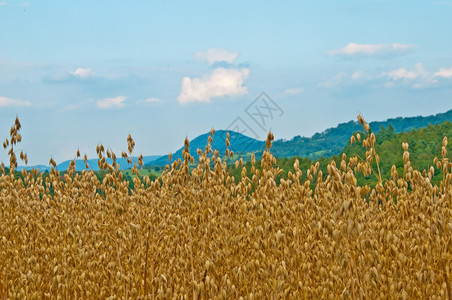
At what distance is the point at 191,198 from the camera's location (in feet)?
15.7

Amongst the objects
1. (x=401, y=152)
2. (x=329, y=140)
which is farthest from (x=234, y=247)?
(x=329, y=140)


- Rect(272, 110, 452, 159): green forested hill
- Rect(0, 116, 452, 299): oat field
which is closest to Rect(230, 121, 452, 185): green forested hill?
Rect(272, 110, 452, 159): green forested hill

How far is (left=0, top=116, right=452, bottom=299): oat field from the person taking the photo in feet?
9.42

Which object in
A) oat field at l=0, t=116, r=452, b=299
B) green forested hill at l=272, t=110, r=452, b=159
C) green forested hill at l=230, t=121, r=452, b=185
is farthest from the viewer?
green forested hill at l=272, t=110, r=452, b=159

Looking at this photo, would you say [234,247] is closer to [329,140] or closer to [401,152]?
[401,152]

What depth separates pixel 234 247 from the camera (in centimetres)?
361

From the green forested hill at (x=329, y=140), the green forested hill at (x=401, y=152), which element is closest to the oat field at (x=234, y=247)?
the green forested hill at (x=401, y=152)

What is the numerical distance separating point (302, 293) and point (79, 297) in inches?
68.0

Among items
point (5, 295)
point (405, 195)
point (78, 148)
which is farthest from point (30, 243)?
point (405, 195)

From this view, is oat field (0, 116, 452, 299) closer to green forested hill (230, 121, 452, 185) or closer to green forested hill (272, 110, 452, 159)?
green forested hill (230, 121, 452, 185)

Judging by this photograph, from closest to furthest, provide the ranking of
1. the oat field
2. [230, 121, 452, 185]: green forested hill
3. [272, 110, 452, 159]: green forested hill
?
the oat field < [230, 121, 452, 185]: green forested hill < [272, 110, 452, 159]: green forested hill

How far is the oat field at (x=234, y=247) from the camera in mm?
2871

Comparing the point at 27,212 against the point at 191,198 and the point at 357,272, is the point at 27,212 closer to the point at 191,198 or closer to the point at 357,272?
the point at 191,198

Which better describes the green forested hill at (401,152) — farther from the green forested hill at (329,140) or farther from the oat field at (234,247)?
the oat field at (234,247)
